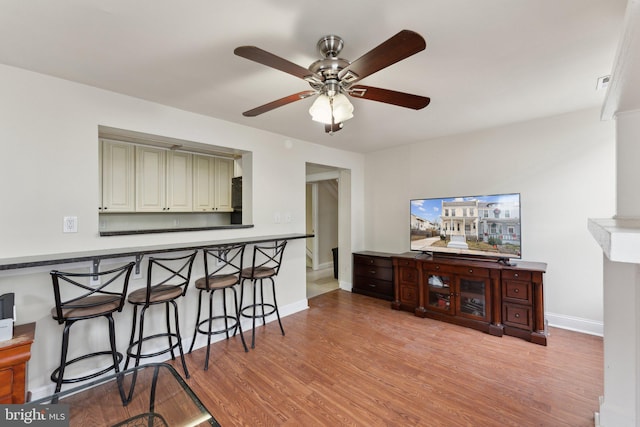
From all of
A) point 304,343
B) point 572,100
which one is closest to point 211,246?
point 304,343

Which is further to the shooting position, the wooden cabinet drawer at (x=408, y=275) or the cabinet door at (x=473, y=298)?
the wooden cabinet drawer at (x=408, y=275)

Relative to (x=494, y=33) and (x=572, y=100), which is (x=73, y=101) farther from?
(x=572, y=100)

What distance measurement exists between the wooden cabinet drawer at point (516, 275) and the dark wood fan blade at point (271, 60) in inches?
106

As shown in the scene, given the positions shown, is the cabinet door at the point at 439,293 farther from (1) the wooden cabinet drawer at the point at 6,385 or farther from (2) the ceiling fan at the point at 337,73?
(1) the wooden cabinet drawer at the point at 6,385

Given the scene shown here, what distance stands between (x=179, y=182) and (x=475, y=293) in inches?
155

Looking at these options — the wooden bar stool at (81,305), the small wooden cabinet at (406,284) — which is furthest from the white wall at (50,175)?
the small wooden cabinet at (406,284)

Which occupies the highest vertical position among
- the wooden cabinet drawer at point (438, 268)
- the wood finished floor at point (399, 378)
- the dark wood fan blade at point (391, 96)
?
the dark wood fan blade at point (391, 96)

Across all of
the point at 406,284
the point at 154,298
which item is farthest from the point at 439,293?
the point at 154,298

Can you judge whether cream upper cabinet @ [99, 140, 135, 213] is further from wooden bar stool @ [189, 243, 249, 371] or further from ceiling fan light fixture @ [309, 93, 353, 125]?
ceiling fan light fixture @ [309, 93, 353, 125]

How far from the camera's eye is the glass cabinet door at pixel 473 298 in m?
2.96

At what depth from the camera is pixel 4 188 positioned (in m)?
1.80

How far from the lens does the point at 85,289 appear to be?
6.47 feet

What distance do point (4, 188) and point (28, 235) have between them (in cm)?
34

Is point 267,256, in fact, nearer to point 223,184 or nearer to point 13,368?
point 223,184
